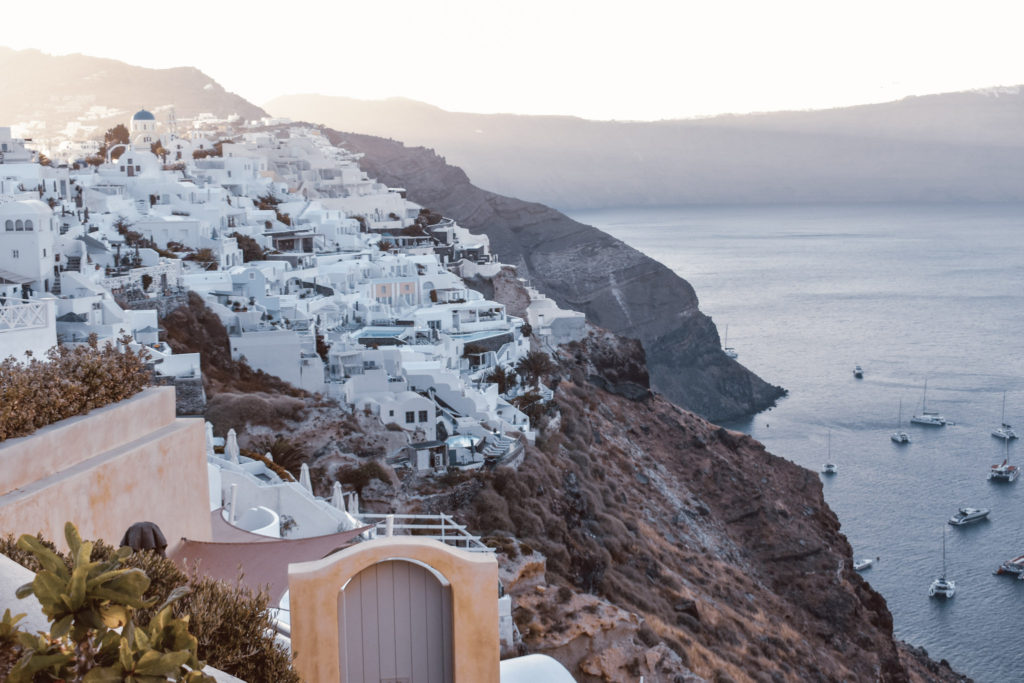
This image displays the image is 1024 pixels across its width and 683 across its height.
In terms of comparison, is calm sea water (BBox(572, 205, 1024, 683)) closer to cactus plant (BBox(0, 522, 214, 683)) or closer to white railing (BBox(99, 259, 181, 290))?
white railing (BBox(99, 259, 181, 290))

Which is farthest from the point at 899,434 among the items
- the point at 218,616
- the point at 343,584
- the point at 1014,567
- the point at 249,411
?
the point at 218,616

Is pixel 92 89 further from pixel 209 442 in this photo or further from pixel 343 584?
pixel 343 584

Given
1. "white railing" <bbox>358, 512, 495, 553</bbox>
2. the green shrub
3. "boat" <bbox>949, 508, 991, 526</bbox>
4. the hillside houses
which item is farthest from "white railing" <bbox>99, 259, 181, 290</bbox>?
"boat" <bbox>949, 508, 991, 526</bbox>

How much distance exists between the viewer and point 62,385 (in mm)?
5043

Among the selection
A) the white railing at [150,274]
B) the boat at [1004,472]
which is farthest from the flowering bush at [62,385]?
the boat at [1004,472]

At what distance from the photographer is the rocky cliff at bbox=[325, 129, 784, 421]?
66.8 meters

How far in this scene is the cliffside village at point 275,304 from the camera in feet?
43.2

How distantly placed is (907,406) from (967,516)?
66.1ft

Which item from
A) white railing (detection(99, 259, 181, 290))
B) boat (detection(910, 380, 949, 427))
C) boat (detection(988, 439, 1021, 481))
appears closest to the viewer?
white railing (detection(99, 259, 181, 290))

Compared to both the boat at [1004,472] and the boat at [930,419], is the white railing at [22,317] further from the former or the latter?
the boat at [930,419]

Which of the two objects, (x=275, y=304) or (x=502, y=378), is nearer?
(x=275, y=304)

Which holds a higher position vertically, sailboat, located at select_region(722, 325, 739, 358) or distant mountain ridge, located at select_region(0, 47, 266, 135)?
distant mountain ridge, located at select_region(0, 47, 266, 135)

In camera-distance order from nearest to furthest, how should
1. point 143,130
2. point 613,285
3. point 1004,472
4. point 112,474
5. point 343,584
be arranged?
point 343,584 < point 112,474 < point 1004,472 < point 143,130 < point 613,285

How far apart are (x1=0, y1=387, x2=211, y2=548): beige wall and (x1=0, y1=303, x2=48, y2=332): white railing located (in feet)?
23.8
